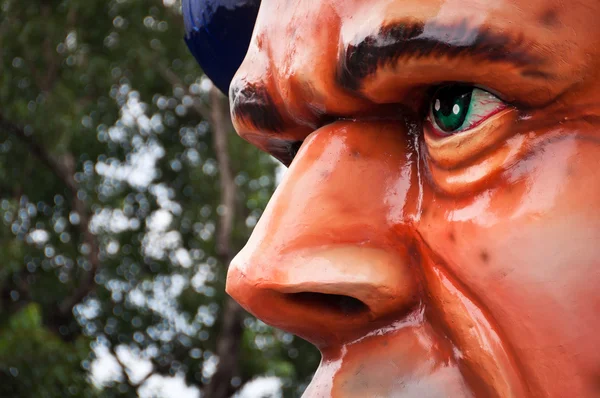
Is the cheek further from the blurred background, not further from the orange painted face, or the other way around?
the blurred background

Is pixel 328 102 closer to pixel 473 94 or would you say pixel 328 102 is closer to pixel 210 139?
pixel 473 94

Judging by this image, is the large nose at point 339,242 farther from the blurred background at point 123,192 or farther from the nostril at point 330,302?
the blurred background at point 123,192

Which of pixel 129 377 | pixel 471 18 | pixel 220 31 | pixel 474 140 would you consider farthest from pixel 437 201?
pixel 129 377

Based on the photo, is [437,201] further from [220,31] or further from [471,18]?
[220,31]

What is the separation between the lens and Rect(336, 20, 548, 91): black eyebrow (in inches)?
32.8

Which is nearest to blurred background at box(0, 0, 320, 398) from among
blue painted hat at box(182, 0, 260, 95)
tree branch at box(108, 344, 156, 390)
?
tree branch at box(108, 344, 156, 390)

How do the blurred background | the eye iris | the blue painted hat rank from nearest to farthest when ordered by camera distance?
the eye iris
the blue painted hat
the blurred background

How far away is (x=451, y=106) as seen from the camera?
0.92m

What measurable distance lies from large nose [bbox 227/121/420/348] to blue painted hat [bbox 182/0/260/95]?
553 mm

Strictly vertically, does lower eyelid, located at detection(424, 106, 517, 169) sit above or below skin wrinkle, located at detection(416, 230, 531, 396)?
above

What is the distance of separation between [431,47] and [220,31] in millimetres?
738

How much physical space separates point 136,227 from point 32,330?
403cm

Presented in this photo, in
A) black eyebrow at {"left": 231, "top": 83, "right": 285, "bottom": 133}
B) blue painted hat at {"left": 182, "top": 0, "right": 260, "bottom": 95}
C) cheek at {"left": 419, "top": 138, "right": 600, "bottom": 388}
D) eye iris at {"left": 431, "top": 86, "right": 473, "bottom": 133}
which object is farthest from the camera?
blue painted hat at {"left": 182, "top": 0, "right": 260, "bottom": 95}

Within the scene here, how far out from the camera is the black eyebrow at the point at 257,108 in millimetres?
1087
